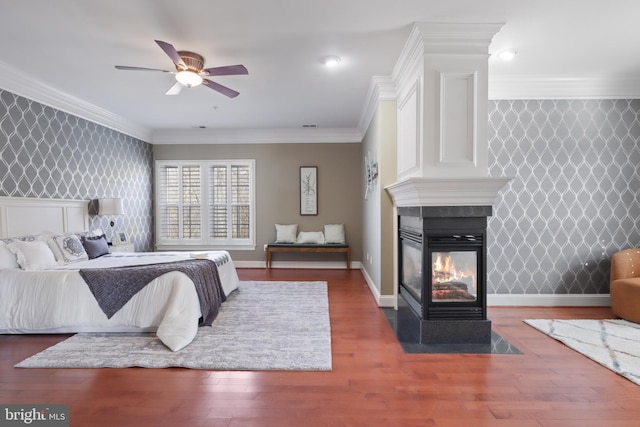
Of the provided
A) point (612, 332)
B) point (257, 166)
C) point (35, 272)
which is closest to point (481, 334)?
point (612, 332)

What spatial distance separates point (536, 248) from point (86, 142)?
6.33 metres

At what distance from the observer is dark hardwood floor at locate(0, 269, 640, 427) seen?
184 cm

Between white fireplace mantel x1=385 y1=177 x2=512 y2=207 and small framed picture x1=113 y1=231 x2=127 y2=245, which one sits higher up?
white fireplace mantel x1=385 y1=177 x2=512 y2=207

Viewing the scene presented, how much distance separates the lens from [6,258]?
3172mm

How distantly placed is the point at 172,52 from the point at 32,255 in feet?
8.32

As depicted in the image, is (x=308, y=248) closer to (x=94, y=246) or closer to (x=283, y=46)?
(x=94, y=246)

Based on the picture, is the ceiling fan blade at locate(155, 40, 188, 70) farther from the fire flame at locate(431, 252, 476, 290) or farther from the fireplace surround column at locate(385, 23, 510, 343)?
the fire flame at locate(431, 252, 476, 290)

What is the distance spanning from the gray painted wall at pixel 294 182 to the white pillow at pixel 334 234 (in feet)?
0.64

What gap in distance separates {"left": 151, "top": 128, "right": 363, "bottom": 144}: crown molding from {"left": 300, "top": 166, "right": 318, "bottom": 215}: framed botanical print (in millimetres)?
576

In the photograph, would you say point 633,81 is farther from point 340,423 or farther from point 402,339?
point 340,423

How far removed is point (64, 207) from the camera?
14.2 ft

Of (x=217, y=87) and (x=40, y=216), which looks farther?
(x=40, y=216)

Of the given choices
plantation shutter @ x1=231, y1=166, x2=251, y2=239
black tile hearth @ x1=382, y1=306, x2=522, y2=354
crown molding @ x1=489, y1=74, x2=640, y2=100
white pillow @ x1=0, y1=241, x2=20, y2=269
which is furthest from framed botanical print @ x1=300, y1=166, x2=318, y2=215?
white pillow @ x1=0, y1=241, x2=20, y2=269

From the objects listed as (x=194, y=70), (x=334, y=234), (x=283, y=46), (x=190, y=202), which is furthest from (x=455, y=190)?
(x=190, y=202)
